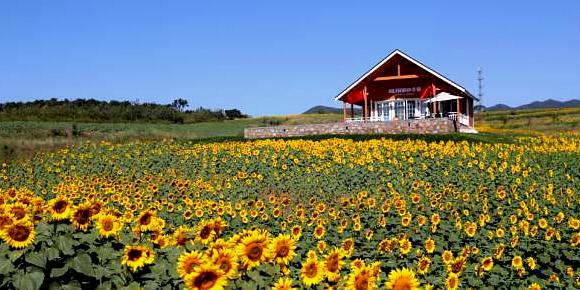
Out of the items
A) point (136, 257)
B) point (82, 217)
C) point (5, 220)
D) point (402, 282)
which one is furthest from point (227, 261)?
point (5, 220)

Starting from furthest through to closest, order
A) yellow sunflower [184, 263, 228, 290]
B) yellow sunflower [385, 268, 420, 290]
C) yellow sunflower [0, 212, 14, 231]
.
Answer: yellow sunflower [0, 212, 14, 231] → yellow sunflower [385, 268, 420, 290] → yellow sunflower [184, 263, 228, 290]

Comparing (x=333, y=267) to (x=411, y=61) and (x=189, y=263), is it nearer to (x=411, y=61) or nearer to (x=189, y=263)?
(x=189, y=263)

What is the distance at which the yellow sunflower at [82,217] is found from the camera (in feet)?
11.9

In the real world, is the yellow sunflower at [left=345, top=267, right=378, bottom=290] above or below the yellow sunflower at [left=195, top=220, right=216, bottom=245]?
below

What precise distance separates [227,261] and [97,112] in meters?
55.2

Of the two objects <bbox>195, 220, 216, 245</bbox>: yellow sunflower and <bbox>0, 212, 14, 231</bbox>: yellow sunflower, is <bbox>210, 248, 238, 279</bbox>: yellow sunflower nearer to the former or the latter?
<bbox>195, 220, 216, 245</bbox>: yellow sunflower

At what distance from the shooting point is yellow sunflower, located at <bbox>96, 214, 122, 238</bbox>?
3635 mm

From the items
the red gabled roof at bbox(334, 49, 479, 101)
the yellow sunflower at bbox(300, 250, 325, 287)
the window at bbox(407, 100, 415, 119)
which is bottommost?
the yellow sunflower at bbox(300, 250, 325, 287)

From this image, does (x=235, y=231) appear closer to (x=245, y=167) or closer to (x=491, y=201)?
(x=491, y=201)

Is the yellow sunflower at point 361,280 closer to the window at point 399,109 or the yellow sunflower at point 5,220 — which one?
the yellow sunflower at point 5,220

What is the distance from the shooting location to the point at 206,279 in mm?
2795

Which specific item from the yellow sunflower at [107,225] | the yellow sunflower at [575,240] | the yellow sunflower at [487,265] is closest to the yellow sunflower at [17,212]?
the yellow sunflower at [107,225]

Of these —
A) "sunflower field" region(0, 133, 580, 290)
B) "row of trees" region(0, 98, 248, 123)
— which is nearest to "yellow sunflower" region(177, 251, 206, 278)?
"sunflower field" region(0, 133, 580, 290)

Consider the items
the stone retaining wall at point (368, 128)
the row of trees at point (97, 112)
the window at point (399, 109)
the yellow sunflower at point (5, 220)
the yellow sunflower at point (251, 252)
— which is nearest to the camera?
the yellow sunflower at point (251, 252)
